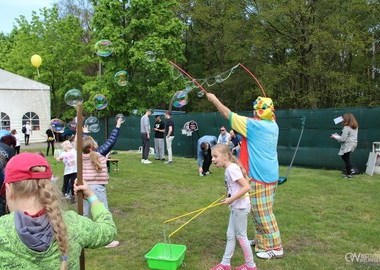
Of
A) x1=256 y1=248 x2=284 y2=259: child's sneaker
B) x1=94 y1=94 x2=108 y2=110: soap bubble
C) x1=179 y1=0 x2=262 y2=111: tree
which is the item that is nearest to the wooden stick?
x1=256 y1=248 x2=284 y2=259: child's sneaker

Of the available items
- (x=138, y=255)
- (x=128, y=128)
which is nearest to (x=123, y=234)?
(x=138, y=255)

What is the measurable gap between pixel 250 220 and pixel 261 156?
2.28 m

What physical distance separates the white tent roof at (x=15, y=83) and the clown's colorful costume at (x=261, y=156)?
2887cm

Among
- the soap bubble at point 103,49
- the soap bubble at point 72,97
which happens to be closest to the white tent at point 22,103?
the soap bubble at point 103,49

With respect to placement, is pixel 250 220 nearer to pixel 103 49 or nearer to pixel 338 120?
pixel 103 49

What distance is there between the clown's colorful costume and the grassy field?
1.99 feet

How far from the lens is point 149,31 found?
27.0 metres

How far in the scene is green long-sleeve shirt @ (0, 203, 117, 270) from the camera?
196 centimetres

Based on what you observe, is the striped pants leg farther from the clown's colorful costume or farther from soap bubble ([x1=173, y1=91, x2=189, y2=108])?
soap bubble ([x1=173, y1=91, x2=189, y2=108])

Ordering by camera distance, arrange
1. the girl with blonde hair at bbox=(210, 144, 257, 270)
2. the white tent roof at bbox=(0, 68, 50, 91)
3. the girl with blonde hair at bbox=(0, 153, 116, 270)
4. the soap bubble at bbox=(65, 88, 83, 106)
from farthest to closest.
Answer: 1. the white tent roof at bbox=(0, 68, 50, 91)
2. the soap bubble at bbox=(65, 88, 83, 106)
3. the girl with blonde hair at bbox=(210, 144, 257, 270)
4. the girl with blonde hair at bbox=(0, 153, 116, 270)

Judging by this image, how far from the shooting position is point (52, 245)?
2012mm

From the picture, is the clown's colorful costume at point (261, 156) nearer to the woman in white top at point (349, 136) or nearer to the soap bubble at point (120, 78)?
the soap bubble at point (120, 78)

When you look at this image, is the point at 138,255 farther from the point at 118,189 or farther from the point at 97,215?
the point at 118,189

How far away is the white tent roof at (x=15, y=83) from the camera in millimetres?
31531
